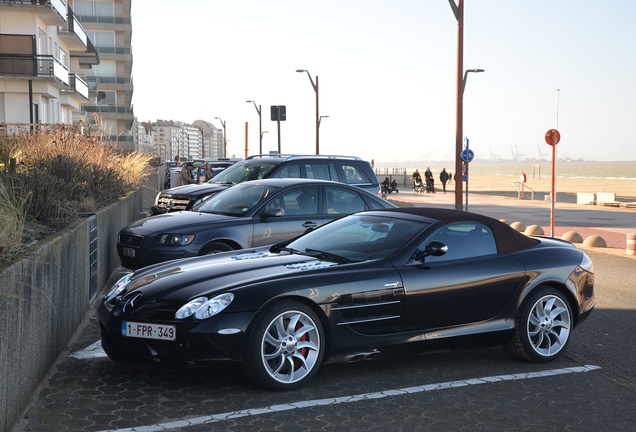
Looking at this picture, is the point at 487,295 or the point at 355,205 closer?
the point at 487,295

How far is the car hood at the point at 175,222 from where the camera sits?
28.5ft

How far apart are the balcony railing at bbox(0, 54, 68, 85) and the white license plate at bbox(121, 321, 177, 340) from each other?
35304 mm

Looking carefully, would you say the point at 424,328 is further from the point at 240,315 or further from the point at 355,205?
the point at 355,205

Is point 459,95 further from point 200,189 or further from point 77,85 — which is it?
point 77,85

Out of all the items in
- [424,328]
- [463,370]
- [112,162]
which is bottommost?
[463,370]

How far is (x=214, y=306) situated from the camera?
15.5 feet

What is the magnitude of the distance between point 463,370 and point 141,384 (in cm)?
262

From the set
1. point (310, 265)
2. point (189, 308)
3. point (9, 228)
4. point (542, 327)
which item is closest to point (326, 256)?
point (310, 265)

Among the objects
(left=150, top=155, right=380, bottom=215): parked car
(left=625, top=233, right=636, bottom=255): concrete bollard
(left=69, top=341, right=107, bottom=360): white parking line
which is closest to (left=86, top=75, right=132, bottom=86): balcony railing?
(left=150, top=155, right=380, bottom=215): parked car

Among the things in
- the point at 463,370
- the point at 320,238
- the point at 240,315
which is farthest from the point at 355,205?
the point at 240,315

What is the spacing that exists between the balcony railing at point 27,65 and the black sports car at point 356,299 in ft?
113

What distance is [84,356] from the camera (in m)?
5.79

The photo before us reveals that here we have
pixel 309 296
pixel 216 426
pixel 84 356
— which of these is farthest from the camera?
pixel 84 356

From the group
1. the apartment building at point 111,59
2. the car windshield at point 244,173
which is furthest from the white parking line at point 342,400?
the apartment building at point 111,59
